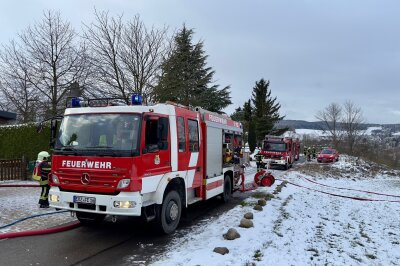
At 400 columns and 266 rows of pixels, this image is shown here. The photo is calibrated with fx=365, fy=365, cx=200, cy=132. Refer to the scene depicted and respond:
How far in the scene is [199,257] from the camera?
19.5ft

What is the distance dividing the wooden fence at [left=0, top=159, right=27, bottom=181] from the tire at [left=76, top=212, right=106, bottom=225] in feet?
30.5

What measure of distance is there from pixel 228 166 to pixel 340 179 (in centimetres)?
1611

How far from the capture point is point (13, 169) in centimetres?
1600

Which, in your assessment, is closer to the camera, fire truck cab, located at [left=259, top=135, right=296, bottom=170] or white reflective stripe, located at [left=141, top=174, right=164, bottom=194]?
white reflective stripe, located at [left=141, top=174, right=164, bottom=194]

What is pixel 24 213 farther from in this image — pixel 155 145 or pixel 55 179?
pixel 155 145

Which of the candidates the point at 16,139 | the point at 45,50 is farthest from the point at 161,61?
the point at 45,50

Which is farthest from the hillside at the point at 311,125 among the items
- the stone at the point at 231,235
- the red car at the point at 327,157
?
the stone at the point at 231,235

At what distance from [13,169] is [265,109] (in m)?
42.6

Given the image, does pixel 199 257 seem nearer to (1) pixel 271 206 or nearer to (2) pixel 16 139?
(1) pixel 271 206

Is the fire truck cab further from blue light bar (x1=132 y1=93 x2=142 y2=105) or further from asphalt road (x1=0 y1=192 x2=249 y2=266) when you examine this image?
blue light bar (x1=132 y1=93 x2=142 y2=105)

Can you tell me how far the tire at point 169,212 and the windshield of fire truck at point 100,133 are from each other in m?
1.47

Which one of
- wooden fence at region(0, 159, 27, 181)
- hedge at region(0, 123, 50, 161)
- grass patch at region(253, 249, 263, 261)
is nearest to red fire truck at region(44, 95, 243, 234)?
grass patch at region(253, 249, 263, 261)

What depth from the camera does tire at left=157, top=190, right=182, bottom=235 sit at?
7.27 m

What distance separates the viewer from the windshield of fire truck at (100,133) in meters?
6.73
